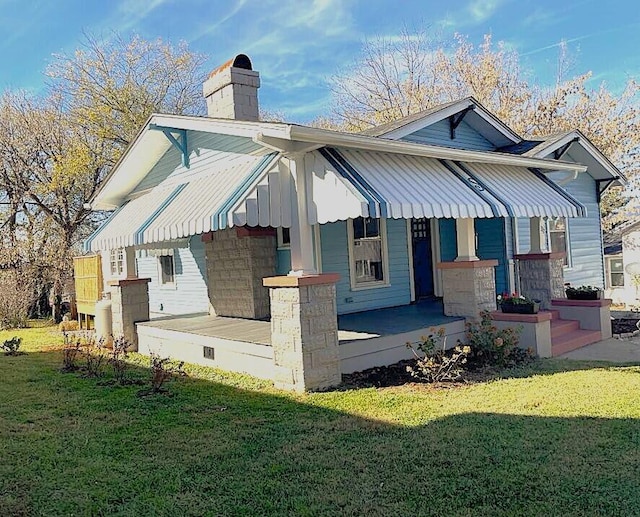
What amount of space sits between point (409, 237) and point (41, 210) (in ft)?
48.4

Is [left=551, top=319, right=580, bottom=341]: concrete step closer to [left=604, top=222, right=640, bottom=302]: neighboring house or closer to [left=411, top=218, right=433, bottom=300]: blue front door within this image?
[left=411, top=218, right=433, bottom=300]: blue front door

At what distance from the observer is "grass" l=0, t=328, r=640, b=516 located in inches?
152

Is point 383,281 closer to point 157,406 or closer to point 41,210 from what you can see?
point 157,406

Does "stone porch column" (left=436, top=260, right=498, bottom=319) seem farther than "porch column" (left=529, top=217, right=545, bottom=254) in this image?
No

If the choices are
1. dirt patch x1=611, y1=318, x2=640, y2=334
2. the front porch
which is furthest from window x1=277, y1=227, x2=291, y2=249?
dirt patch x1=611, y1=318, x2=640, y2=334

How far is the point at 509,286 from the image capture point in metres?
12.3

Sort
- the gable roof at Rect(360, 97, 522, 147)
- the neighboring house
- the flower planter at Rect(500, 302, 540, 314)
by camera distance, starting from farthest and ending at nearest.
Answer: the neighboring house → the gable roof at Rect(360, 97, 522, 147) → the flower planter at Rect(500, 302, 540, 314)

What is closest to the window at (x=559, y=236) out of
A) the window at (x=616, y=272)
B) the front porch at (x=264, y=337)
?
the window at (x=616, y=272)

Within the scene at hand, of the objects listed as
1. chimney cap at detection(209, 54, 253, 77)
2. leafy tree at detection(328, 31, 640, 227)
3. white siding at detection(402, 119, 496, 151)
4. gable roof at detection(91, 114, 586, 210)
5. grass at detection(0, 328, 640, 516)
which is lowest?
grass at detection(0, 328, 640, 516)

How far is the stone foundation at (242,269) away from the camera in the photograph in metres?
11.1

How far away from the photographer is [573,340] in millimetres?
9672

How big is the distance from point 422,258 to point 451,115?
3452mm

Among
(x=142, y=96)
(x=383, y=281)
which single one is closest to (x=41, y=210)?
(x=142, y=96)

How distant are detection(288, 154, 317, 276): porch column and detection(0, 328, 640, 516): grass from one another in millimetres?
1730
